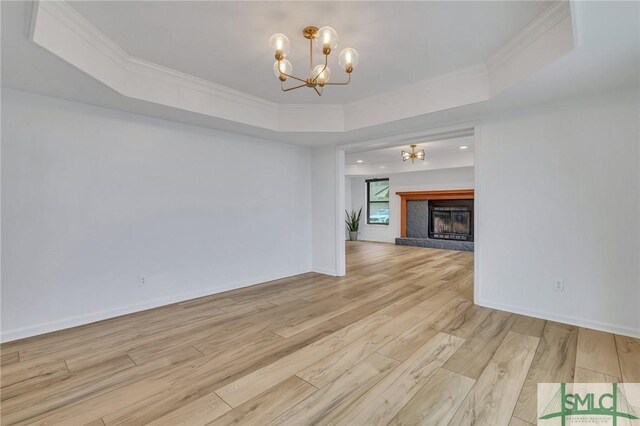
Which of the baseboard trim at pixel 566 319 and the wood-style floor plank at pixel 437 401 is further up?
the baseboard trim at pixel 566 319

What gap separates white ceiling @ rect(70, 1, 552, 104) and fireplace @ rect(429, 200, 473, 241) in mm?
6244

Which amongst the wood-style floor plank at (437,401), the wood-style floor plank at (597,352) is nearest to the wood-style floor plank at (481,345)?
the wood-style floor plank at (437,401)

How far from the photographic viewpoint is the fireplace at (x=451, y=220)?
834 cm

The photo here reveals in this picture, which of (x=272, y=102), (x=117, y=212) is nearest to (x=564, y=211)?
(x=272, y=102)

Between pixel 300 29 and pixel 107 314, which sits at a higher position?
pixel 300 29

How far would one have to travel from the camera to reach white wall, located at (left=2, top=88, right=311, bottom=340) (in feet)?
8.82

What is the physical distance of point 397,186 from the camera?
9266mm

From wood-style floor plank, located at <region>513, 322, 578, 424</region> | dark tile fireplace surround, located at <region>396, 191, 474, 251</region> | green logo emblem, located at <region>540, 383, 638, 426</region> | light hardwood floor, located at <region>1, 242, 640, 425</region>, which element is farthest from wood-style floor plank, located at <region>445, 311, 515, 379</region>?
dark tile fireplace surround, located at <region>396, 191, 474, 251</region>

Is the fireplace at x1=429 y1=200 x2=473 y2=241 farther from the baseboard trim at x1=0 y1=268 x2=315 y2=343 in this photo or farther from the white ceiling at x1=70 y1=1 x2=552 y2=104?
the baseboard trim at x1=0 y1=268 x2=315 y2=343

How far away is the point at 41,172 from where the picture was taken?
2.78m

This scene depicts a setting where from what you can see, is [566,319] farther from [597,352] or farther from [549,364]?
[549,364]

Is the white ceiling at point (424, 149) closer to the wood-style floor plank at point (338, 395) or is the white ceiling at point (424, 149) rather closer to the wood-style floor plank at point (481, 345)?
the wood-style floor plank at point (481, 345)

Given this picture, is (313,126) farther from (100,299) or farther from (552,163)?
(100,299)

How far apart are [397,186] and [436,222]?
Result: 164cm
